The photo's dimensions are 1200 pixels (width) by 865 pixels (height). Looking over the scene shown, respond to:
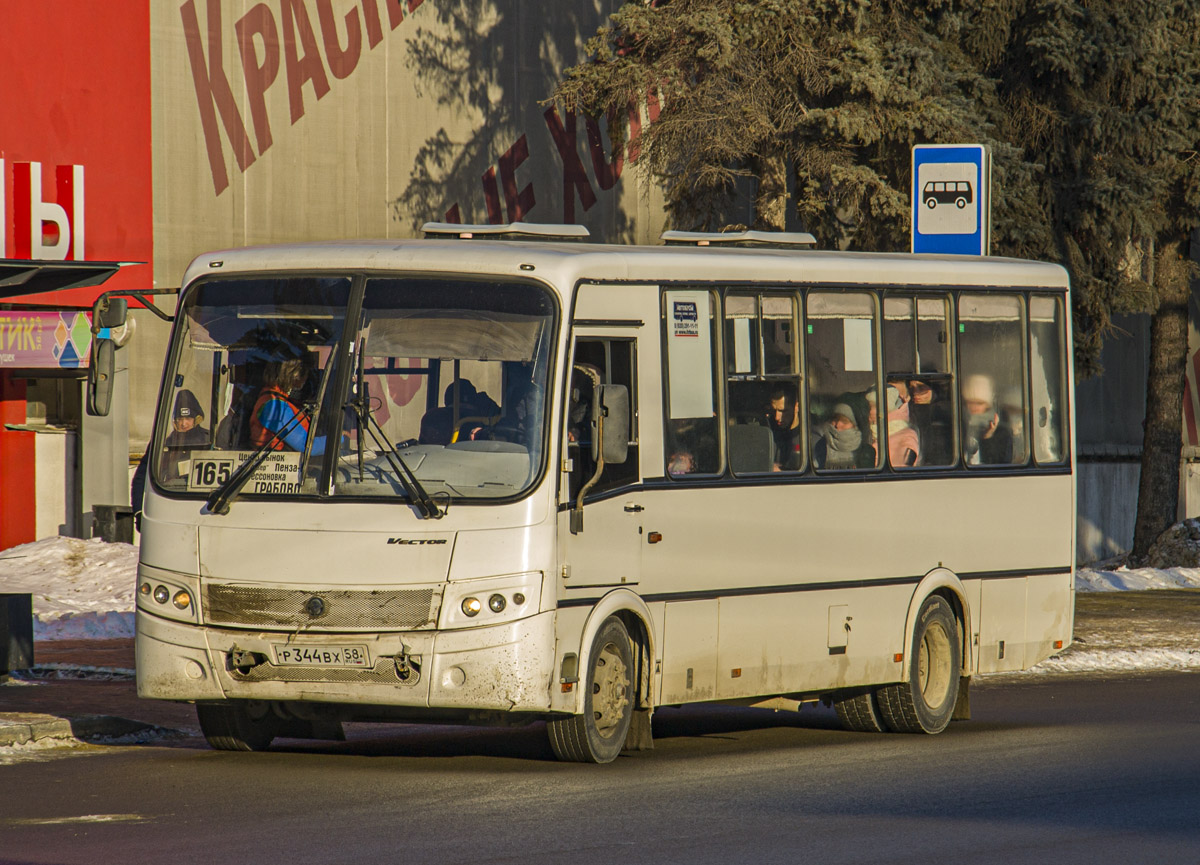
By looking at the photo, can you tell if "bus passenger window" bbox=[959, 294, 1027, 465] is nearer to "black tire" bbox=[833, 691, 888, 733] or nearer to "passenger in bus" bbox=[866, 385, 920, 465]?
"passenger in bus" bbox=[866, 385, 920, 465]

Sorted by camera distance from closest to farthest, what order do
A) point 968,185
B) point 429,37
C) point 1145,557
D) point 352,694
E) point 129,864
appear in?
point 129,864 < point 352,694 < point 968,185 < point 429,37 < point 1145,557

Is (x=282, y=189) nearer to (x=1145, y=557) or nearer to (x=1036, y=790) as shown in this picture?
(x=1145, y=557)

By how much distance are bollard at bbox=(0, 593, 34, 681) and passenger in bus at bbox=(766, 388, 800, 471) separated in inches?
233

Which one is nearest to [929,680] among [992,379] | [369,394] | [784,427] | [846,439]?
[846,439]

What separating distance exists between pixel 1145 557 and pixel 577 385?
24.8 m

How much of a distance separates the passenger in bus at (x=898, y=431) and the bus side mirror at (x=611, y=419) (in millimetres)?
2693

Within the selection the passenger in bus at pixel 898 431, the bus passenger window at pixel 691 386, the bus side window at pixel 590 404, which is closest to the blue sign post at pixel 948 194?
the passenger in bus at pixel 898 431

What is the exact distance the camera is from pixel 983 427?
45.6ft

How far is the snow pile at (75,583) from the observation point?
64.3 feet

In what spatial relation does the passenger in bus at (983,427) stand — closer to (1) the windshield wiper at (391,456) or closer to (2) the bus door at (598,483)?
(2) the bus door at (598,483)

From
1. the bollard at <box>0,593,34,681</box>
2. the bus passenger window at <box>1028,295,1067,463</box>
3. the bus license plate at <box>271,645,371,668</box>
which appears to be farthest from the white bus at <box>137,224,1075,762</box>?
the bollard at <box>0,593,34,681</box>

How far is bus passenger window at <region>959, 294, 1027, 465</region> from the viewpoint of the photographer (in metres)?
13.8

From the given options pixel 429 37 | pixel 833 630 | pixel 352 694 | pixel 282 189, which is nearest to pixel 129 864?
pixel 352 694

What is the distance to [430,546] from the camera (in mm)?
10336
